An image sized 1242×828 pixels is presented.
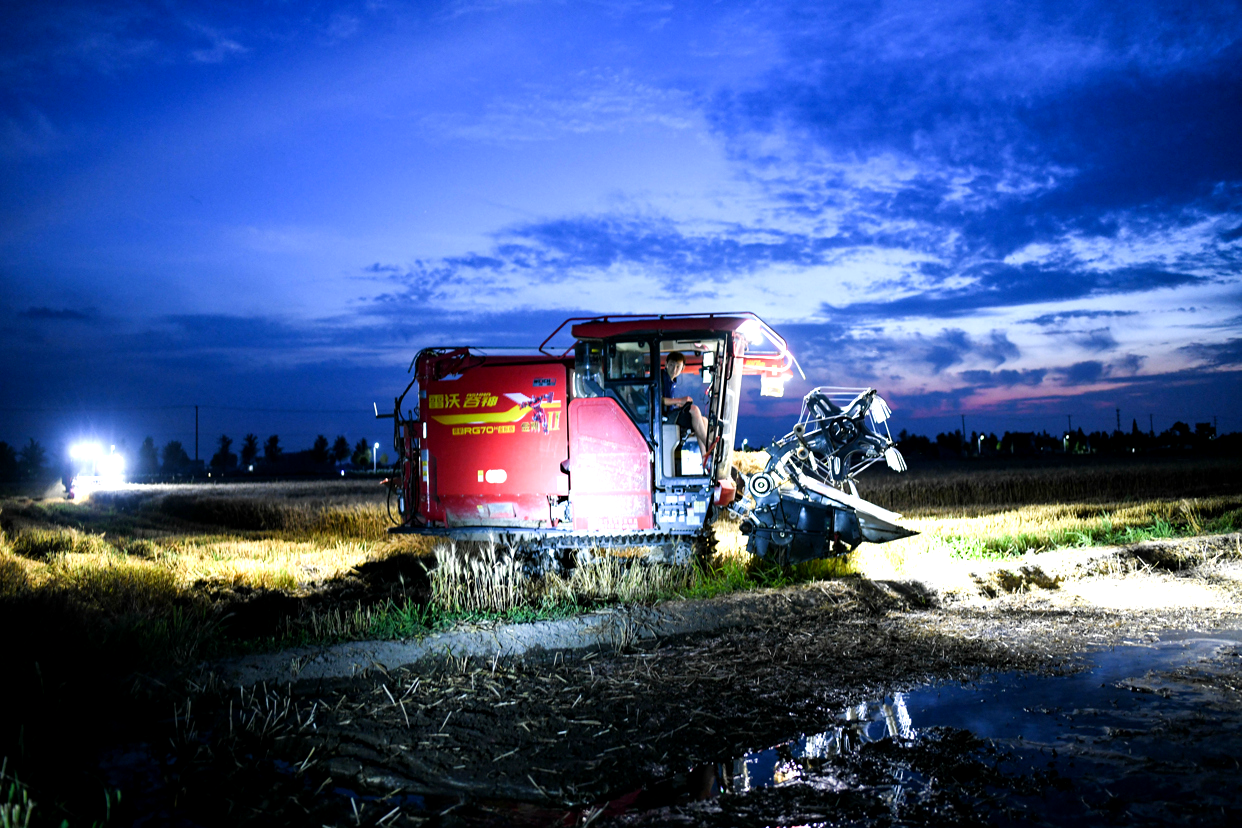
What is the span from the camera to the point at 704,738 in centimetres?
443

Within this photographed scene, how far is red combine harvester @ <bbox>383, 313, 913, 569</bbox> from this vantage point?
962cm

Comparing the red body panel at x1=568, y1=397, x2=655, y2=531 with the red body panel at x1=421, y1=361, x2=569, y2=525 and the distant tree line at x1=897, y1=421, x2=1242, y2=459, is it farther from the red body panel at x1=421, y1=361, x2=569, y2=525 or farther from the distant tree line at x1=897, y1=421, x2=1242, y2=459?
the distant tree line at x1=897, y1=421, x2=1242, y2=459

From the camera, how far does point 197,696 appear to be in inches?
200

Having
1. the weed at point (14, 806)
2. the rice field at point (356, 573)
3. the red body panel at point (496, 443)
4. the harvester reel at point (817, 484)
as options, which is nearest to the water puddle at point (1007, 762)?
the weed at point (14, 806)

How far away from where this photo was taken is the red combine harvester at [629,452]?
31.6ft

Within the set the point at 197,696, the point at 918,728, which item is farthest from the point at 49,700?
the point at 918,728

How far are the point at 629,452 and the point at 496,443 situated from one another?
73.2 inches

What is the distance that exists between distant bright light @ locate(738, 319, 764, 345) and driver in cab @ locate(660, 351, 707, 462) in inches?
33.4

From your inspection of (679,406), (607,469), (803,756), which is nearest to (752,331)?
(679,406)

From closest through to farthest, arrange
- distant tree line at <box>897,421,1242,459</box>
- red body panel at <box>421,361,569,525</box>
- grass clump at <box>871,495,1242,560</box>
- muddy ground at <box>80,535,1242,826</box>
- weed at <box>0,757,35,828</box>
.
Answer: weed at <box>0,757,35,828</box>
muddy ground at <box>80,535,1242,826</box>
red body panel at <box>421,361,569,525</box>
grass clump at <box>871,495,1242,560</box>
distant tree line at <box>897,421,1242,459</box>

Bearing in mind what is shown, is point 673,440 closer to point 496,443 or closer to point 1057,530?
point 496,443

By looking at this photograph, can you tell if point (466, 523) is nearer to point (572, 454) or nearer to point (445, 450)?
point (445, 450)

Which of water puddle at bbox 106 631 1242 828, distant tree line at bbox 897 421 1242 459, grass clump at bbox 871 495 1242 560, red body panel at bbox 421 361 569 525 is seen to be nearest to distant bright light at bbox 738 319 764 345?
red body panel at bbox 421 361 569 525

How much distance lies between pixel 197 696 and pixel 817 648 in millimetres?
4215
